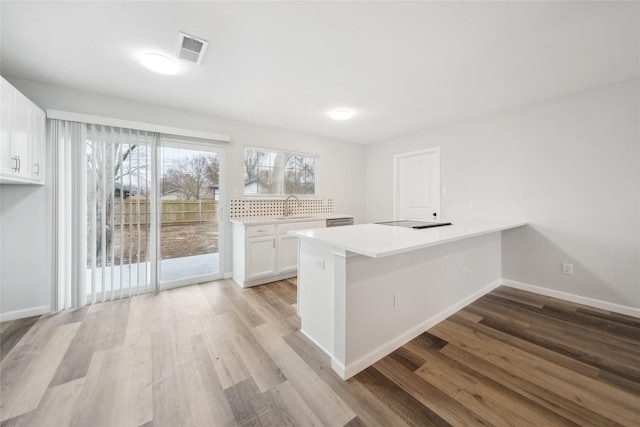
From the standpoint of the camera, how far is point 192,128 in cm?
323

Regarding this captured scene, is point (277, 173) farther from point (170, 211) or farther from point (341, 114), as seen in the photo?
point (170, 211)

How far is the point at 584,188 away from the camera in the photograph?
2.65 m

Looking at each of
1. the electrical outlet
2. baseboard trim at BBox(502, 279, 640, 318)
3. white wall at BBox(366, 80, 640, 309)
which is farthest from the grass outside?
the electrical outlet

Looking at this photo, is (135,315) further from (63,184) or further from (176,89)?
(176,89)

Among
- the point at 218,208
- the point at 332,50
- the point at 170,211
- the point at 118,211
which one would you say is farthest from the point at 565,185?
the point at 118,211

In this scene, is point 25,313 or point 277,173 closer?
point 25,313

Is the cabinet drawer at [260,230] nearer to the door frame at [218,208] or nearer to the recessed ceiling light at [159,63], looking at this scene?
the door frame at [218,208]

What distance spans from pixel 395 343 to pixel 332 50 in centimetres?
238

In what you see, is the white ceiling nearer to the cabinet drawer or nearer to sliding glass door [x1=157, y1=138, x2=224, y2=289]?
sliding glass door [x1=157, y1=138, x2=224, y2=289]

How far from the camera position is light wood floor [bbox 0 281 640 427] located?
131cm

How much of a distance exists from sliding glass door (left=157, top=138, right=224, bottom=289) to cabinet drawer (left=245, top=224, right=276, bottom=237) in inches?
24.1

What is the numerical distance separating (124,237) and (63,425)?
1996 millimetres

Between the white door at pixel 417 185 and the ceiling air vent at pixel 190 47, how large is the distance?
349 centimetres

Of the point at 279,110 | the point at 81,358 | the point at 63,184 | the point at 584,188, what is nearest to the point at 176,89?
the point at 279,110
